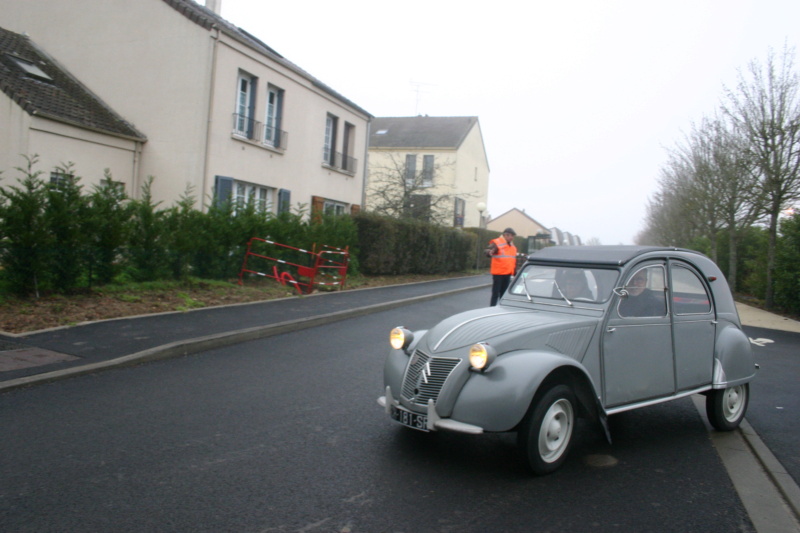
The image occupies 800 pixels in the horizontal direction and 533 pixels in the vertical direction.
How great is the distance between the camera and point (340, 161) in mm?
24672

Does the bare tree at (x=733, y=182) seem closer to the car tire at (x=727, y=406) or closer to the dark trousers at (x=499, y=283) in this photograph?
the dark trousers at (x=499, y=283)

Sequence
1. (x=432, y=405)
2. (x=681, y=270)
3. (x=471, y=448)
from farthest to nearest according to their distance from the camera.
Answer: (x=681, y=270), (x=471, y=448), (x=432, y=405)

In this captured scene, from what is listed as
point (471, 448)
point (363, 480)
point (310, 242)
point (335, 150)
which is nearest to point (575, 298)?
point (471, 448)

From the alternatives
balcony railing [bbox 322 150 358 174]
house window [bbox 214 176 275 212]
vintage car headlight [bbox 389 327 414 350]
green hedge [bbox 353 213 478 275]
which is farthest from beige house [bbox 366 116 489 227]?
vintage car headlight [bbox 389 327 414 350]

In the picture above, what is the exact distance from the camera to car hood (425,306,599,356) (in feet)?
15.2

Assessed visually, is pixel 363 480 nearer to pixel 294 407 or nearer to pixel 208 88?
pixel 294 407

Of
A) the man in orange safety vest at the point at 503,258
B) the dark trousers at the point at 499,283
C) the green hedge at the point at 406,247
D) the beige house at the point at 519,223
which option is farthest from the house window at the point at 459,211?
the beige house at the point at 519,223

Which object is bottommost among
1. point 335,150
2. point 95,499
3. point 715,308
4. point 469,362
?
point 95,499

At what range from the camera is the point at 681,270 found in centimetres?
574

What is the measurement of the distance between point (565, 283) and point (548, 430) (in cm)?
156

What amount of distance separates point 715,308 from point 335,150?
19845 millimetres

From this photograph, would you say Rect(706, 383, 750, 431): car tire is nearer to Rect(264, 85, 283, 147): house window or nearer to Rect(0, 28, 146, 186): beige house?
Rect(0, 28, 146, 186): beige house

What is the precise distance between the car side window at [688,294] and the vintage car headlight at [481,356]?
2111mm

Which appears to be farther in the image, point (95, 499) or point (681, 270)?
point (681, 270)
